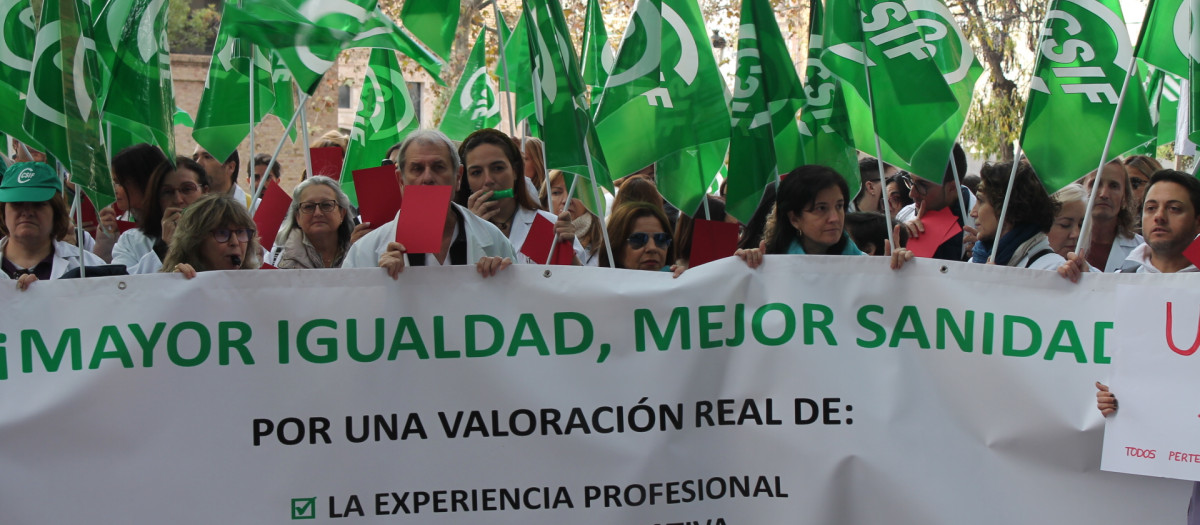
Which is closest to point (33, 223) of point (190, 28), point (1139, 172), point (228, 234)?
point (228, 234)

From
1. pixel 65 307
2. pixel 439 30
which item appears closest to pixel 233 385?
pixel 65 307

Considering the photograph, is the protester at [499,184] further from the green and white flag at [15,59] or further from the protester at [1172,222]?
the protester at [1172,222]

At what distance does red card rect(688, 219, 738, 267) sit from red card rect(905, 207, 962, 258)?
47.6 inches

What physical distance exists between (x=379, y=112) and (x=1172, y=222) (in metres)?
4.84

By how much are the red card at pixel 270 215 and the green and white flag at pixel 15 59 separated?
44.5 inches

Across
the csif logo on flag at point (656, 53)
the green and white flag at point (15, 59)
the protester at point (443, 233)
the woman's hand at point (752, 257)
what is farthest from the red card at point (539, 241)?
the green and white flag at point (15, 59)

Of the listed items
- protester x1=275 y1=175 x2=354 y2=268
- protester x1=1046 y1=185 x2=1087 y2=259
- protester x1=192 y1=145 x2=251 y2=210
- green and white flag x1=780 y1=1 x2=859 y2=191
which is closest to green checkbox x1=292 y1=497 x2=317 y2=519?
protester x1=275 y1=175 x2=354 y2=268

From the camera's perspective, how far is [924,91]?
4570 millimetres

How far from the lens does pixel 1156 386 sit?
363 cm

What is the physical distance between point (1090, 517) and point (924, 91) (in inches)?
65.2

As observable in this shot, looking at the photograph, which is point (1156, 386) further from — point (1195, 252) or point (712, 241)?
point (712, 241)

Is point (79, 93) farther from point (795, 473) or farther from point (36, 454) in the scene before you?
point (795, 473)

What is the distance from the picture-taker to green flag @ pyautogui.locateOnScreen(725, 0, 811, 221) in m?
4.87

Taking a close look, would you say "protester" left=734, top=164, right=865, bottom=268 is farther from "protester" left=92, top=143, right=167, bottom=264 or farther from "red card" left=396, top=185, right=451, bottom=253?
"protester" left=92, top=143, right=167, bottom=264
